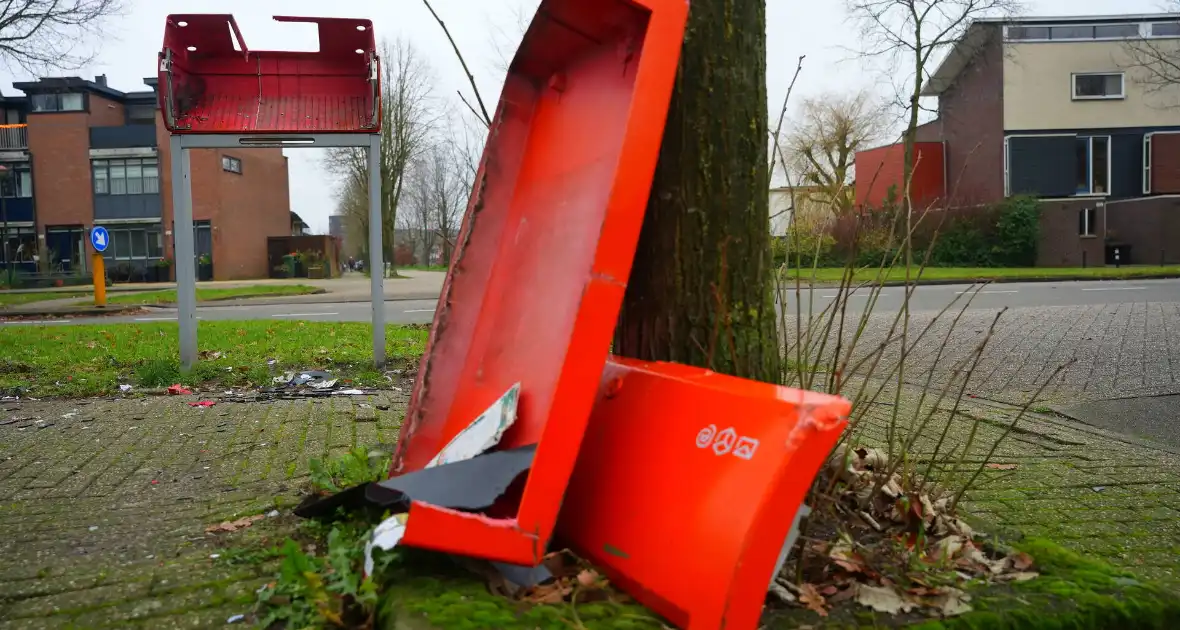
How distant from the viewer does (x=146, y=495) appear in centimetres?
315

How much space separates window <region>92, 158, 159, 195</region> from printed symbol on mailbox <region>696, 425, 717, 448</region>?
4426 centimetres

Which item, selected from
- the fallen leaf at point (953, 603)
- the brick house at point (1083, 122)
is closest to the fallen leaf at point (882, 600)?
the fallen leaf at point (953, 603)

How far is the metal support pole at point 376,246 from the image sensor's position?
6.14m

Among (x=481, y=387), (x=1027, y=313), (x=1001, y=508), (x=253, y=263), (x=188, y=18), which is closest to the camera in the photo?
(x=481, y=387)

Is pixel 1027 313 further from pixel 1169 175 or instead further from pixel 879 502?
pixel 1169 175

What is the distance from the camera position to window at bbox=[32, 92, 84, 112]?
129 ft

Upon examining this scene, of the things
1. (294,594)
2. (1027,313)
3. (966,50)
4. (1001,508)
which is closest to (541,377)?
(294,594)

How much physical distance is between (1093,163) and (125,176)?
44.3m

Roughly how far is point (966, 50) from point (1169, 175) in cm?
966

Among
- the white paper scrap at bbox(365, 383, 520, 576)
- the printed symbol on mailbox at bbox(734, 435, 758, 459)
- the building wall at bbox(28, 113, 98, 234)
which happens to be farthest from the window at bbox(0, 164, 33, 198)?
the printed symbol on mailbox at bbox(734, 435, 758, 459)

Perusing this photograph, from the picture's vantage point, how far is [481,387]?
247 centimetres

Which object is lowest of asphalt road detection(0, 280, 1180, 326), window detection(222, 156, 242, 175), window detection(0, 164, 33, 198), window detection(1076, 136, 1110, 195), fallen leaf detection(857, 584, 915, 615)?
fallen leaf detection(857, 584, 915, 615)

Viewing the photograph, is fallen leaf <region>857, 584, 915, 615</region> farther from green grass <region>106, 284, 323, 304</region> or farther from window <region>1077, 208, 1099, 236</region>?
window <region>1077, 208, 1099, 236</region>

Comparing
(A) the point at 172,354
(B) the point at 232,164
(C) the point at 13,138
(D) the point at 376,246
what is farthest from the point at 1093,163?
(C) the point at 13,138
